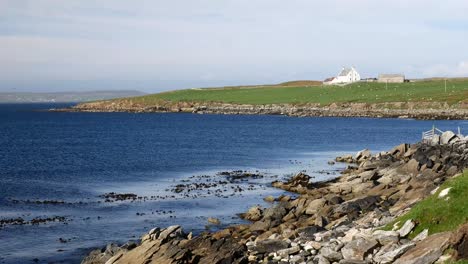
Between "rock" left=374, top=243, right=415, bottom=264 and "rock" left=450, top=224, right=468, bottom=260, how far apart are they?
7.07 feet

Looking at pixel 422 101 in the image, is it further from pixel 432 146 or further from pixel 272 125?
pixel 432 146

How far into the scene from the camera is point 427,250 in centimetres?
2131

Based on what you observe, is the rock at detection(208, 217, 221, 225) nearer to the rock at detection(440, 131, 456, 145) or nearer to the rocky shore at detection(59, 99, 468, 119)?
the rock at detection(440, 131, 456, 145)

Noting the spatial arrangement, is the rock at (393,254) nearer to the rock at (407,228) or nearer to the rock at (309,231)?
the rock at (407,228)

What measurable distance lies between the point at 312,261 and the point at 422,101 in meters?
142

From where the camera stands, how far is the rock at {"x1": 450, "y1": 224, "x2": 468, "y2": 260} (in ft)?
65.1

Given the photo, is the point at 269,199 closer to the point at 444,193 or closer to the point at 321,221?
the point at 321,221

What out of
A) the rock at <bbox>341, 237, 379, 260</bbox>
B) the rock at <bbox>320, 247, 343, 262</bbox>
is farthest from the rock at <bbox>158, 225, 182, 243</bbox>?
the rock at <bbox>341, 237, 379, 260</bbox>

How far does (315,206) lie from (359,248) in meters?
15.2

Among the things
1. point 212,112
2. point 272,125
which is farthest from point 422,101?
point 212,112

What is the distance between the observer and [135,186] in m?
56.9

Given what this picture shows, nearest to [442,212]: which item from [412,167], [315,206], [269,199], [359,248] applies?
[359,248]

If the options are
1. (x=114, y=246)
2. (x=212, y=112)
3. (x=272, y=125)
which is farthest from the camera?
(x=212, y=112)

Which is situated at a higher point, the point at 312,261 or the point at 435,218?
the point at 435,218
